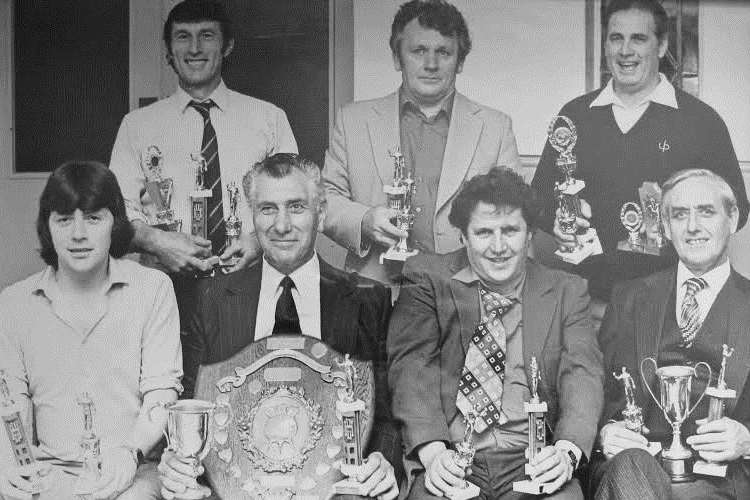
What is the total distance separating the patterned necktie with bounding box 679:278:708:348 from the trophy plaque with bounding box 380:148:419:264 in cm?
95

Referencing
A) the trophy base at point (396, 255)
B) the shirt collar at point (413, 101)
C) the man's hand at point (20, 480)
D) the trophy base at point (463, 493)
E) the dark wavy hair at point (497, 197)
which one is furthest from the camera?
the shirt collar at point (413, 101)

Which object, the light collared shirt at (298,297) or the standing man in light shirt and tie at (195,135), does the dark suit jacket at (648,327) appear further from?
the standing man in light shirt and tie at (195,135)

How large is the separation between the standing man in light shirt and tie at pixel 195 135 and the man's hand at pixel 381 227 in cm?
38

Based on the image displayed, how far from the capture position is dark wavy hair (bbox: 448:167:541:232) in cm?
386

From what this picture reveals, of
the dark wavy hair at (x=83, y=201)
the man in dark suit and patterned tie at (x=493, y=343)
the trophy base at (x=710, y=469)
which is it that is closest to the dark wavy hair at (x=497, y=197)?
the man in dark suit and patterned tie at (x=493, y=343)

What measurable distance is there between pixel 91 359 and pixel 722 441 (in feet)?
7.03

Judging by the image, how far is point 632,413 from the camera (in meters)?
3.84

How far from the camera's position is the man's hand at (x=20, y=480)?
12.3 ft

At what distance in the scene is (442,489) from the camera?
3.65 m

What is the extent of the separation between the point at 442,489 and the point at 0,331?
1.59 m

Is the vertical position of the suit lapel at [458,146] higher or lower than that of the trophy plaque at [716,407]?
higher

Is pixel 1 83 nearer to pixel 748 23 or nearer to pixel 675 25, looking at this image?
pixel 675 25

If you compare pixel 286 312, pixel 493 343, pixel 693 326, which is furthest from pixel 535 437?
pixel 286 312

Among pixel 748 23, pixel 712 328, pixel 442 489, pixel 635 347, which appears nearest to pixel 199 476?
pixel 442 489
